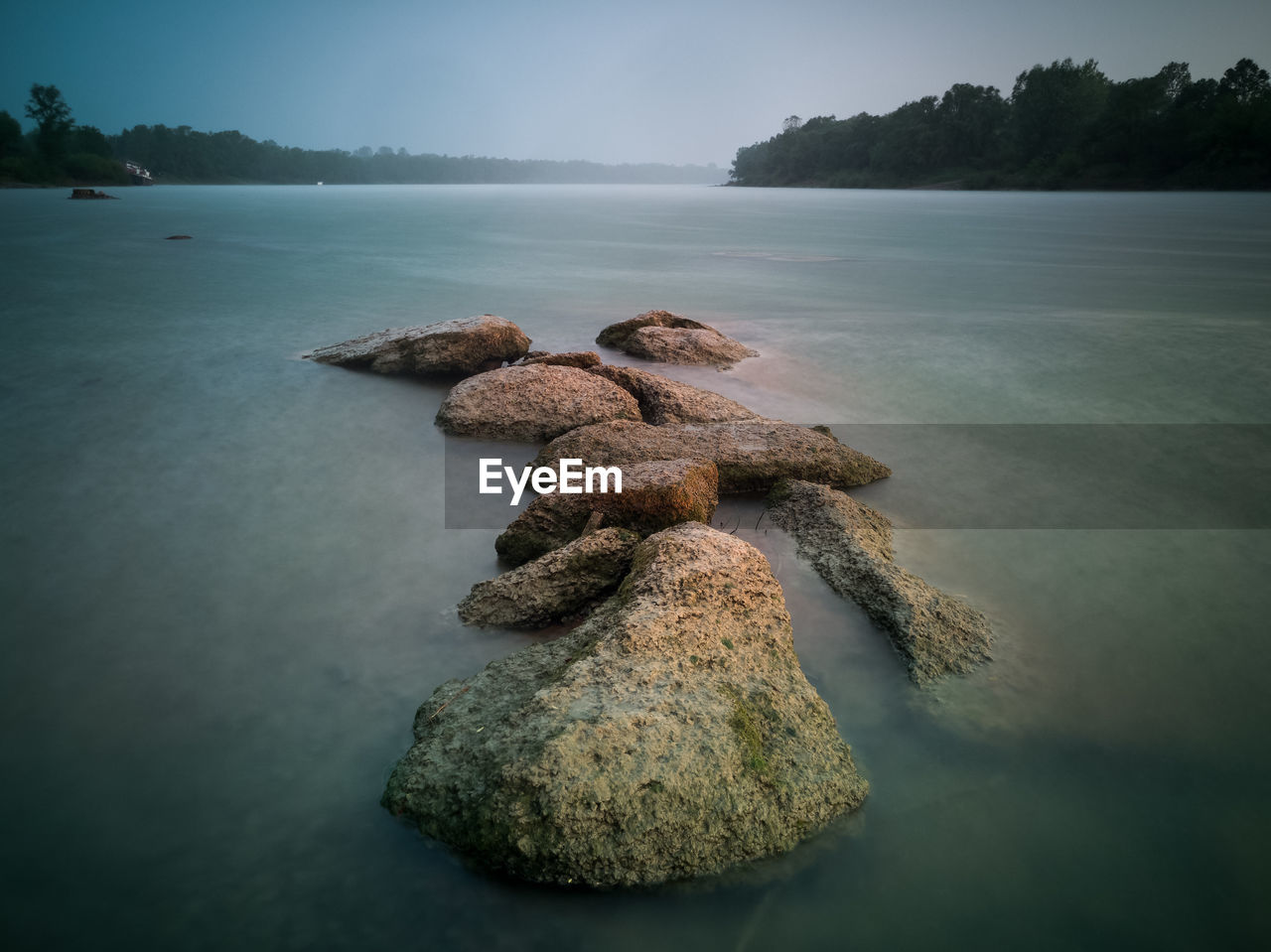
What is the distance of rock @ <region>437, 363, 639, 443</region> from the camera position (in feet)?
16.8

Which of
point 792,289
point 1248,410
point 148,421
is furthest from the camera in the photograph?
point 792,289

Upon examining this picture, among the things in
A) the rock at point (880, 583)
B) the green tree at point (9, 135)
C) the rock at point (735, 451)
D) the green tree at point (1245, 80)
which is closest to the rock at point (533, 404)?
the rock at point (735, 451)

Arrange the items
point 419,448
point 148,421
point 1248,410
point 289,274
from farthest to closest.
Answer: point 289,274 → point 1248,410 → point 148,421 → point 419,448

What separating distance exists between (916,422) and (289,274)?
12.9 m

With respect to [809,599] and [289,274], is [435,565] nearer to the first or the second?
[809,599]

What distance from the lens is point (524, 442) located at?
514 cm

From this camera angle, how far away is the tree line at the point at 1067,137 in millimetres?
48062

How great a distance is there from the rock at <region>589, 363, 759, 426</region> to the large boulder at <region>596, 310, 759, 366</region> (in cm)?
204

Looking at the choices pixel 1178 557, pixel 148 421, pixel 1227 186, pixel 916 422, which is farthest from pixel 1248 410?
pixel 1227 186

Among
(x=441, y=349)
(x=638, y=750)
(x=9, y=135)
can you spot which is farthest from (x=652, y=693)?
(x=9, y=135)

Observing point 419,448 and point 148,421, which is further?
point 148,421

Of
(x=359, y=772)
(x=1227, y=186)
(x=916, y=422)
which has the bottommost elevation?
(x=359, y=772)

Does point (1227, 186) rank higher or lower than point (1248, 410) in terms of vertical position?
higher

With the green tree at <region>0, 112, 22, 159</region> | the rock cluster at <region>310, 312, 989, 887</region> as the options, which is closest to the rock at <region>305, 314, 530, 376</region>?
the rock cluster at <region>310, 312, 989, 887</region>
